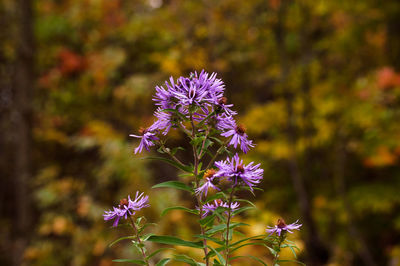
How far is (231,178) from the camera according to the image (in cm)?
54

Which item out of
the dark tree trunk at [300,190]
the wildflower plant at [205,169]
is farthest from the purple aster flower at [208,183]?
the dark tree trunk at [300,190]

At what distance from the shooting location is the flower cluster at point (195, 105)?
552 millimetres

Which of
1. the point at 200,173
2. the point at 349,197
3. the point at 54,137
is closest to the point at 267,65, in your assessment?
the point at 349,197

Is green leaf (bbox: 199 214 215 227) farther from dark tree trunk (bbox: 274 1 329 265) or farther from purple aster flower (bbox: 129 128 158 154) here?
dark tree trunk (bbox: 274 1 329 265)

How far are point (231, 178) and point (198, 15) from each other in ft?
9.66

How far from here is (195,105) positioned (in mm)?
557

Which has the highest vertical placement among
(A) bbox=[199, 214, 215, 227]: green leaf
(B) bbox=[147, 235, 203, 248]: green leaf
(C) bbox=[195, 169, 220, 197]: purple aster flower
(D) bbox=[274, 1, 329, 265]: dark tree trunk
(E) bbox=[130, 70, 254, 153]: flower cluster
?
(D) bbox=[274, 1, 329, 265]: dark tree trunk

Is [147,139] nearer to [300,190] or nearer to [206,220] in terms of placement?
[206,220]

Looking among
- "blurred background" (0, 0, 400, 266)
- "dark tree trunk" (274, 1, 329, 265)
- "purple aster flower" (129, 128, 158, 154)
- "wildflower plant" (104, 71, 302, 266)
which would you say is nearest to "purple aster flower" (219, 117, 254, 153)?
"wildflower plant" (104, 71, 302, 266)

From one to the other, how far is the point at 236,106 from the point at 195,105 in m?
2.79

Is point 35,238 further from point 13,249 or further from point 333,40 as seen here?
point 333,40

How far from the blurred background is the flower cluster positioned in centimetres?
134

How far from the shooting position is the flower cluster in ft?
1.81

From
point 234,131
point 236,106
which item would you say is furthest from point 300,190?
point 234,131
